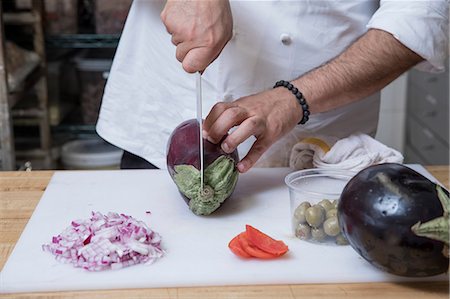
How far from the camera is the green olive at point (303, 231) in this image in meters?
0.94

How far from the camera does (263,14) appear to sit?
3.97ft

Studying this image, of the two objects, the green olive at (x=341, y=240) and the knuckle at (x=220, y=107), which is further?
the knuckle at (x=220, y=107)

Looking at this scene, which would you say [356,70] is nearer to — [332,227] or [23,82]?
[332,227]

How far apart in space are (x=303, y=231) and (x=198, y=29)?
311 mm

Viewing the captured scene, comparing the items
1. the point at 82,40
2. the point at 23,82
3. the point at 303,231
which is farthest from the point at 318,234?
the point at 82,40

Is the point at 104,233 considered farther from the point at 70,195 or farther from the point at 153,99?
the point at 153,99

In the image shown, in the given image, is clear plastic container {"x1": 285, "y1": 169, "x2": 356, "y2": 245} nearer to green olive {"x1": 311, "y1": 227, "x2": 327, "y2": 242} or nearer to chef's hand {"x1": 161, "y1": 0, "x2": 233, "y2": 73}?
green olive {"x1": 311, "y1": 227, "x2": 327, "y2": 242}

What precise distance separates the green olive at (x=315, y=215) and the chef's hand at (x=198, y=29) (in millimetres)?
248

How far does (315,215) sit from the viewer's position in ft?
3.01

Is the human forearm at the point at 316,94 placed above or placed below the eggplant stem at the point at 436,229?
above

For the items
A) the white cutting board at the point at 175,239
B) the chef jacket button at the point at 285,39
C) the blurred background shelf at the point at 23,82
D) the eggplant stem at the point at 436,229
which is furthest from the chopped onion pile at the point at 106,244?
the blurred background shelf at the point at 23,82

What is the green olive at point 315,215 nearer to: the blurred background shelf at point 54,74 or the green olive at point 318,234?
the green olive at point 318,234

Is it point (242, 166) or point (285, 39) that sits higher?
point (285, 39)

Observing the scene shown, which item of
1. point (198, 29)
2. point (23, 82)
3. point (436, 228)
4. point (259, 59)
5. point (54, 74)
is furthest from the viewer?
point (54, 74)
